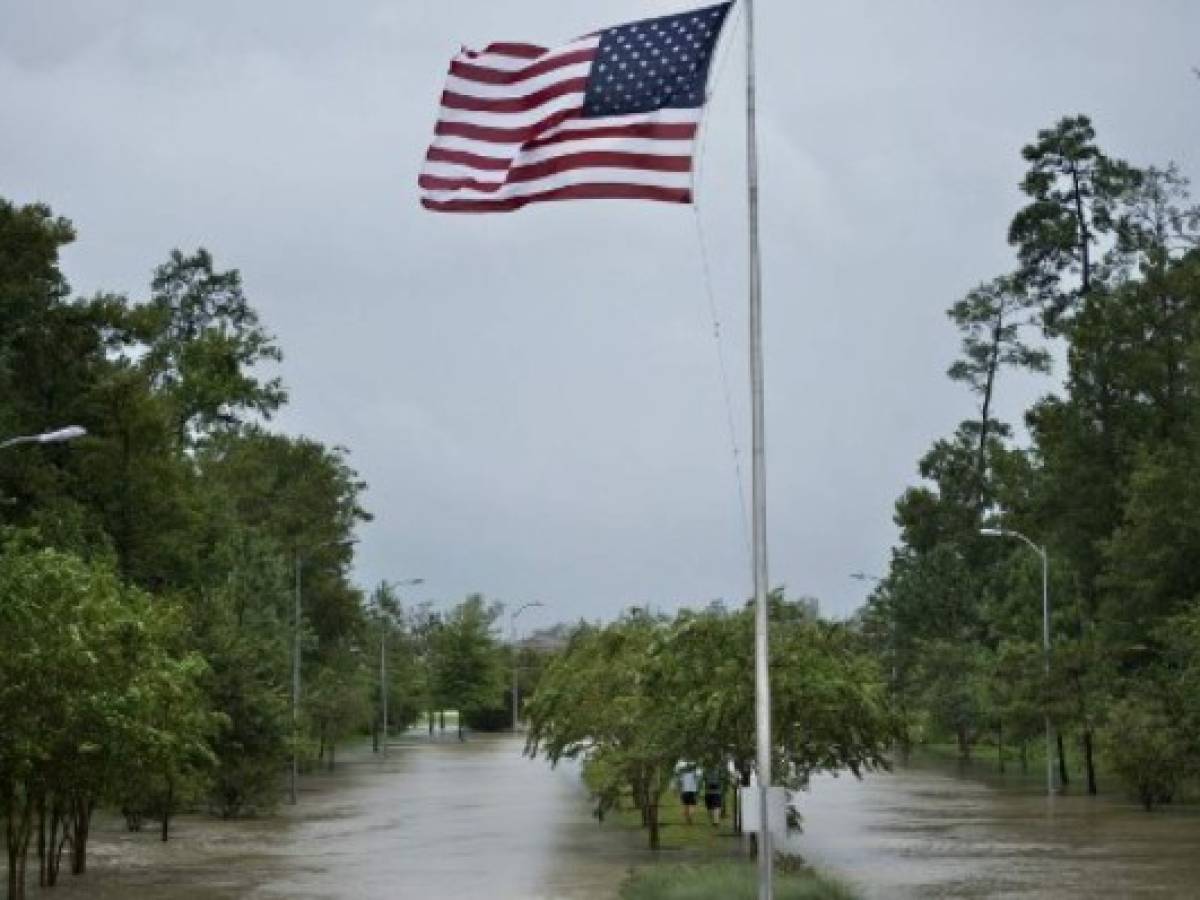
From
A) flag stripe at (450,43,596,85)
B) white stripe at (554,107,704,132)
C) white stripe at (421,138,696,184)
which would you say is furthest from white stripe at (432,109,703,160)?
flag stripe at (450,43,596,85)

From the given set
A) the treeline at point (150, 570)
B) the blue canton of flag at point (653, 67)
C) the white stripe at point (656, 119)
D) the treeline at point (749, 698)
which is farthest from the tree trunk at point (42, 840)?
the blue canton of flag at point (653, 67)

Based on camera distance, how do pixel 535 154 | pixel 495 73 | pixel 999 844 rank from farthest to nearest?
pixel 999 844 < pixel 495 73 < pixel 535 154

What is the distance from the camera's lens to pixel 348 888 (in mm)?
28766

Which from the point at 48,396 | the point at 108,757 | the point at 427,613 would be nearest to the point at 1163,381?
the point at 48,396

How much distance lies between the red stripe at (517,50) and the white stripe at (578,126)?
910 mm

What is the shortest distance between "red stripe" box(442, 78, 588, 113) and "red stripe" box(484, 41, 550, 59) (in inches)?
17.9

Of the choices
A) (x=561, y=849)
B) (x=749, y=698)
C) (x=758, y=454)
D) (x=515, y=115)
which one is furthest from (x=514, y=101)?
(x=561, y=849)

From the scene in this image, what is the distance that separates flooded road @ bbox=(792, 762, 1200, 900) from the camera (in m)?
28.0

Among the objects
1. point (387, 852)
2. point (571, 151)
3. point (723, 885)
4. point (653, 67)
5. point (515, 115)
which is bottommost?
point (387, 852)

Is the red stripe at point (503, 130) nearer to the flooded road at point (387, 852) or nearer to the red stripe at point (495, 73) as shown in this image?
the red stripe at point (495, 73)

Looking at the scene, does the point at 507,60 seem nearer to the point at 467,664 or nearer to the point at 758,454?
the point at 758,454

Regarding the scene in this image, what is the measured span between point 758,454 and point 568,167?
3.31m

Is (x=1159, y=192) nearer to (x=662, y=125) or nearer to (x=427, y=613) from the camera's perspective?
(x=662, y=125)

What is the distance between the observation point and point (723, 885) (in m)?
23.0
